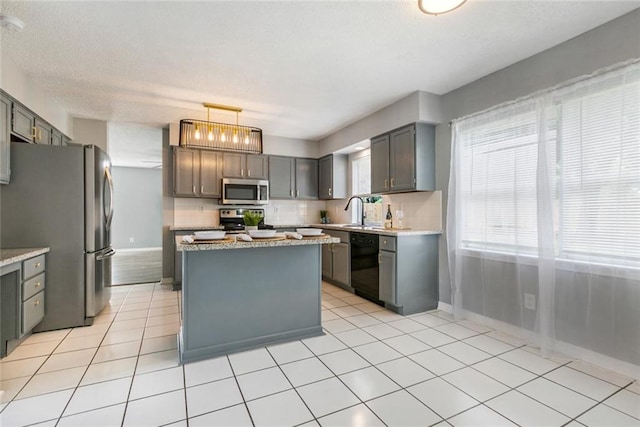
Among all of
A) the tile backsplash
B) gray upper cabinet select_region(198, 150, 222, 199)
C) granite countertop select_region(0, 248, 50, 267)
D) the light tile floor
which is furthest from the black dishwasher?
granite countertop select_region(0, 248, 50, 267)

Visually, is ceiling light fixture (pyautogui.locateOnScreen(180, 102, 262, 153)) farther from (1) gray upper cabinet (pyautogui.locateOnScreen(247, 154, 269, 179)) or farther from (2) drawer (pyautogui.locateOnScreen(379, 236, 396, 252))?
(2) drawer (pyautogui.locateOnScreen(379, 236, 396, 252))

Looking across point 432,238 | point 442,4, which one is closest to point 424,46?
point 442,4

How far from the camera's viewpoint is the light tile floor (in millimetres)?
1667

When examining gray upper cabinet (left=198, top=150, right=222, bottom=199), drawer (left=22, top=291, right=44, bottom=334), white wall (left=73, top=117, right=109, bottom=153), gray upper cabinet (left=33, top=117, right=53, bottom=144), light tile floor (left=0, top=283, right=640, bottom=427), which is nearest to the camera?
light tile floor (left=0, top=283, right=640, bottom=427)

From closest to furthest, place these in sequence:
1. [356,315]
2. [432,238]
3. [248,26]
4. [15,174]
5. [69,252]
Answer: [248,26]
[15,174]
[69,252]
[356,315]
[432,238]

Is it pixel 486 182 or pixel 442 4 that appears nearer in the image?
pixel 442 4

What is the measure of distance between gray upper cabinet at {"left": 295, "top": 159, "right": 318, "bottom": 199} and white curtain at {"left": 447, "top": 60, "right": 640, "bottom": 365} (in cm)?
295

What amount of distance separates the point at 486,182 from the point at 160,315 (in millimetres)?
3755

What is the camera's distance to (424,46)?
2.50m

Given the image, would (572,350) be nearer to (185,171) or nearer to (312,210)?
(312,210)

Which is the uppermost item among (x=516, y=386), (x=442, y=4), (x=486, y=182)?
(x=442, y=4)

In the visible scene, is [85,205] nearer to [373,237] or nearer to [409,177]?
[373,237]

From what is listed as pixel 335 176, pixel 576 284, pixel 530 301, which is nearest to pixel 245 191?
pixel 335 176

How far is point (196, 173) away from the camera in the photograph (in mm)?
4777
